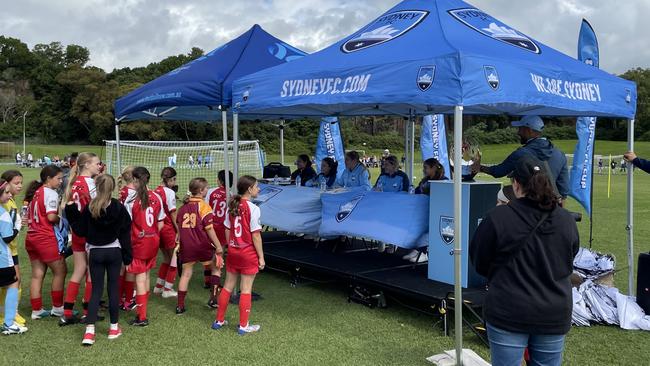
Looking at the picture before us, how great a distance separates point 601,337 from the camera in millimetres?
5078

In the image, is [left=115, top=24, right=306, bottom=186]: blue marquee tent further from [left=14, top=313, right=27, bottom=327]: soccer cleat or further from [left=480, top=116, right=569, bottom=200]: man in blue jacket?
[left=480, top=116, right=569, bottom=200]: man in blue jacket

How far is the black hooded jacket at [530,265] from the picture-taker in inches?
107

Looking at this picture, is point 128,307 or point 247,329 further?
point 128,307

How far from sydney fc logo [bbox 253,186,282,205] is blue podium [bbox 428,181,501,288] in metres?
3.16

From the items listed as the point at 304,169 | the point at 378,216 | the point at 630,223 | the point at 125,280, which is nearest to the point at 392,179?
the point at 378,216

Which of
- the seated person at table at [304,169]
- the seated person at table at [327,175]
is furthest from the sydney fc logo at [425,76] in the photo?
the seated person at table at [304,169]

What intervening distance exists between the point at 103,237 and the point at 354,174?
4.74 meters

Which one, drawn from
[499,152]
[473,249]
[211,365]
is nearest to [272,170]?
[211,365]

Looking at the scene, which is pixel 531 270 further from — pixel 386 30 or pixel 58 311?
pixel 58 311

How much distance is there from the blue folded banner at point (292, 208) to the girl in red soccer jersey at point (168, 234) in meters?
1.83

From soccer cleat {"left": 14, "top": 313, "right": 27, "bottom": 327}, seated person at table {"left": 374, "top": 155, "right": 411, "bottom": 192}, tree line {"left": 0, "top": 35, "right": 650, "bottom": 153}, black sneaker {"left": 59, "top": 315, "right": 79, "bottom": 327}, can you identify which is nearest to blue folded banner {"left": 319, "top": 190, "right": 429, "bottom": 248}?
seated person at table {"left": 374, "top": 155, "right": 411, "bottom": 192}

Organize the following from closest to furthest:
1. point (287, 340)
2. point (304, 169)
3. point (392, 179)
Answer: point (287, 340) → point (392, 179) → point (304, 169)

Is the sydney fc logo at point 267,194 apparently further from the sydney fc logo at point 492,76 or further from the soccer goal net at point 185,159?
the soccer goal net at point 185,159

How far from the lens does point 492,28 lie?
18.5 feet
